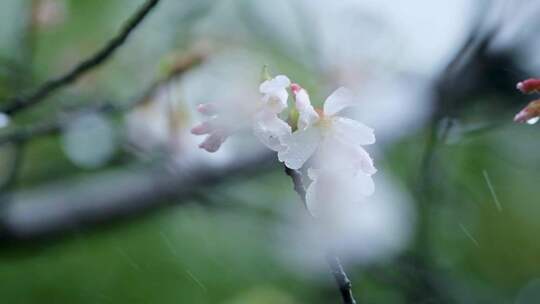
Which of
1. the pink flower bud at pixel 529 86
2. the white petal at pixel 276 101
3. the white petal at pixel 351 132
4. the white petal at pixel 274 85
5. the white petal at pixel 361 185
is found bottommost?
the white petal at pixel 361 185

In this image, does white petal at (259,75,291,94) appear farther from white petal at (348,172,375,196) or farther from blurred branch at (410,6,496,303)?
blurred branch at (410,6,496,303)

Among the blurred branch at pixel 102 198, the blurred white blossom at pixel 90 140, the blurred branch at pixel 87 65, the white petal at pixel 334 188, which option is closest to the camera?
the white petal at pixel 334 188

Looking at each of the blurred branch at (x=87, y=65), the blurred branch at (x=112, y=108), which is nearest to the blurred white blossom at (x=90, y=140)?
the blurred branch at (x=112, y=108)

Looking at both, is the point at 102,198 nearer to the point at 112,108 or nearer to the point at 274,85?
the point at 112,108

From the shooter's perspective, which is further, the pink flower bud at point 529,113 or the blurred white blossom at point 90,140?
the blurred white blossom at point 90,140

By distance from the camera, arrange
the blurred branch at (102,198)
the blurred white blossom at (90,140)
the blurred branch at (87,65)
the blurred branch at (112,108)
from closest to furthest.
Answer: the blurred branch at (87,65) → the blurred branch at (112,108) → the blurred white blossom at (90,140) → the blurred branch at (102,198)

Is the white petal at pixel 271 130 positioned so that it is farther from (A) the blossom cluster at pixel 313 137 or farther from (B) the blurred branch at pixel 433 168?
(B) the blurred branch at pixel 433 168

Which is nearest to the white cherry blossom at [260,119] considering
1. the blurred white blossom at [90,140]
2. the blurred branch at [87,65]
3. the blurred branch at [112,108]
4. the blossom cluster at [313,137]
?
the blossom cluster at [313,137]

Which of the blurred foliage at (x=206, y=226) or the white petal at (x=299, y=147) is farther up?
the white petal at (x=299, y=147)

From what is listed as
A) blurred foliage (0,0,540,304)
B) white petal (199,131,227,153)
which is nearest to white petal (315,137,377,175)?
white petal (199,131,227,153)
